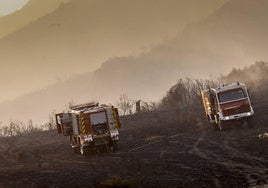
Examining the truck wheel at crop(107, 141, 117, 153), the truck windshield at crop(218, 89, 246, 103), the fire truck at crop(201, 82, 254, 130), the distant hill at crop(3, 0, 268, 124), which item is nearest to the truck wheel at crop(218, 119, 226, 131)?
the fire truck at crop(201, 82, 254, 130)

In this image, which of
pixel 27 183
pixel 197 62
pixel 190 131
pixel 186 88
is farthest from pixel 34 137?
pixel 197 62

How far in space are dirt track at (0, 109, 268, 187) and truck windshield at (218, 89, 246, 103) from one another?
2.16m

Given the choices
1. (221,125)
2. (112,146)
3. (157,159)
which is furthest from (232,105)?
(157,159)

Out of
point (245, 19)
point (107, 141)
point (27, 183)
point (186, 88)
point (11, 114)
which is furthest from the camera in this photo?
point (11, 114)

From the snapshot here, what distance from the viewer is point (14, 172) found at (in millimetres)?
24250

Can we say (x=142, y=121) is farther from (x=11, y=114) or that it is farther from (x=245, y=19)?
(x=11, y=114)

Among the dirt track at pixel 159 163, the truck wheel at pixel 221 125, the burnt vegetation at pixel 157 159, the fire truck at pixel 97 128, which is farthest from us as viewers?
the truck wheel at pixel 221 125

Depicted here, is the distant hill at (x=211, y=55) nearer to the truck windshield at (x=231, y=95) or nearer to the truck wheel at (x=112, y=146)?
the truck windshield at (x=231, y=95)

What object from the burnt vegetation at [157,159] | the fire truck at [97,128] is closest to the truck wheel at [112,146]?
the fire truck at [97,128]

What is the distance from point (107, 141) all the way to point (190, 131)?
10011mm

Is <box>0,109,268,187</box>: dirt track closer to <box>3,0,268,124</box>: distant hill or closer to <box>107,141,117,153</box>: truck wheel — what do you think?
<box>107,141,117,153</box>: truck wheel

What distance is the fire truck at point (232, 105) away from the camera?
34469mm

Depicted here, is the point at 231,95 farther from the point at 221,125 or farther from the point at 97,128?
the point at 97,128

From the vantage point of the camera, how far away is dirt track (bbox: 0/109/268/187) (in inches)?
715
